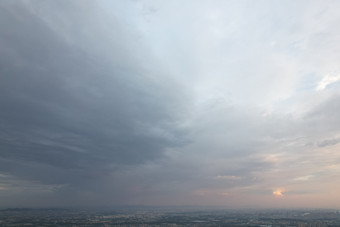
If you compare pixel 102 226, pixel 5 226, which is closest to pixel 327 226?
pixel 102 226

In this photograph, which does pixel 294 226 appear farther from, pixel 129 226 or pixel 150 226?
pixel 129 226

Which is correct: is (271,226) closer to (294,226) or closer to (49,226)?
(294,226)

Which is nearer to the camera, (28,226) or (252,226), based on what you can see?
(28,226)

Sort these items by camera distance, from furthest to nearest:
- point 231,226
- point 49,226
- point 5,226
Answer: point 231,226, point 49,226, point 5,226

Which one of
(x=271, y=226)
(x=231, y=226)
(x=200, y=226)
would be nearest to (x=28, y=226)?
(x=200, y=226)

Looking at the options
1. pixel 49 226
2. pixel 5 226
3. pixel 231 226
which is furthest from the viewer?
pixel 231 226

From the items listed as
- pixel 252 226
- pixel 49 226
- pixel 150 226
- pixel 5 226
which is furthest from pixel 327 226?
pixel 5 226

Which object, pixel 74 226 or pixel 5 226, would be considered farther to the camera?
pixel 74 226

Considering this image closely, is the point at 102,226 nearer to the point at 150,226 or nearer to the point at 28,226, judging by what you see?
the point at 150,226
